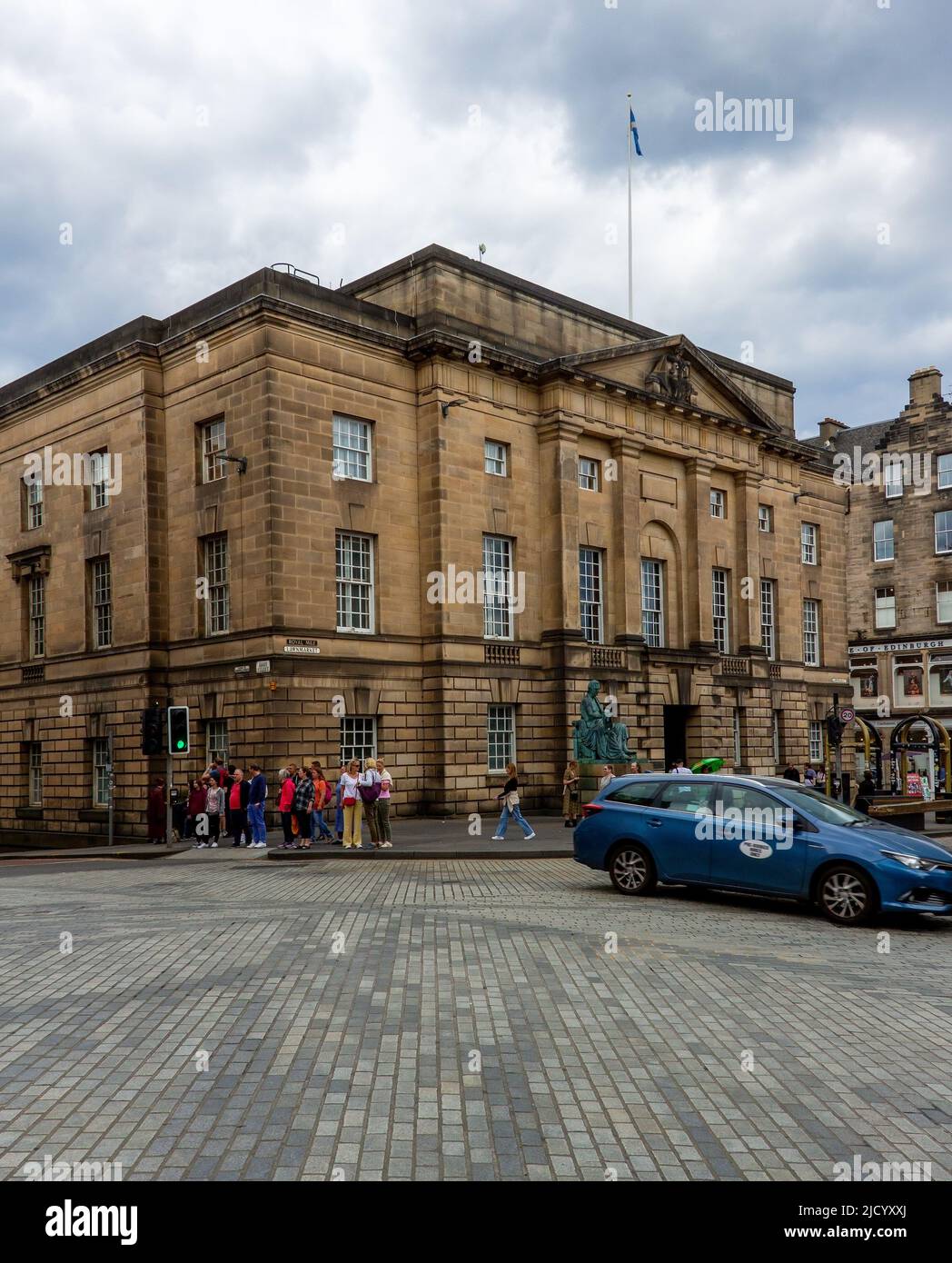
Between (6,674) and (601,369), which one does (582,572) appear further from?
(6,674)

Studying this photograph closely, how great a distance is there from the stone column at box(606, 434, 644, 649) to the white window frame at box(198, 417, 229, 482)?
41.4 feet

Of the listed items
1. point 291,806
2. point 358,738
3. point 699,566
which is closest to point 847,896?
point 291,806

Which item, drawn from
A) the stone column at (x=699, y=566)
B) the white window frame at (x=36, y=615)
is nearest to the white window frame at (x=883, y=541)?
the stone column at (x=699, y=566)

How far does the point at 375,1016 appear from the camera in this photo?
24.9 feet

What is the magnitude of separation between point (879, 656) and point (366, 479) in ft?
123

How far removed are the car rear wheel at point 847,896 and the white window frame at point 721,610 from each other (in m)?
28.3

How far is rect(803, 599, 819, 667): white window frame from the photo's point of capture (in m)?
46.0

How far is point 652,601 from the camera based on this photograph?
37531 mm

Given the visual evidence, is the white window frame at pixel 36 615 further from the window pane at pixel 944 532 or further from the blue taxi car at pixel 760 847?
the window pane at pixel 944 532

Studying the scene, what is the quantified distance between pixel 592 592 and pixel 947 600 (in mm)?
28721

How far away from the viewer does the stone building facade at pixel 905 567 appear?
56000 millimetres

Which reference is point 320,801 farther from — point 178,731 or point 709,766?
point 709,766
